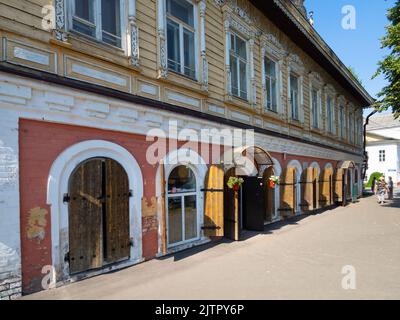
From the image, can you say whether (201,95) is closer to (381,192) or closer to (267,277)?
(267,277)

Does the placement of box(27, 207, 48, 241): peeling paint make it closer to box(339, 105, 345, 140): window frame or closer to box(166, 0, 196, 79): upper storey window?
box(166, 0, 196, 79): upper storey window

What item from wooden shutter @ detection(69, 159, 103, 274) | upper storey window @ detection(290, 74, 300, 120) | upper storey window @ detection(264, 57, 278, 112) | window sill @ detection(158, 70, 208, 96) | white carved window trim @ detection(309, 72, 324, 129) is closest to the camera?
wooden shutter @ detection(69, 159, 103, 274)

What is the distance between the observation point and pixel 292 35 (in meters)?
11.3

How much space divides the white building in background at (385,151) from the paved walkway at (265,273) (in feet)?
104

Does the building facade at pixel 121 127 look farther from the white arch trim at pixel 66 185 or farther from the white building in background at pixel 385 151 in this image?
the white building in background at pixel 385 151

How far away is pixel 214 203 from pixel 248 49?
5.15 metres

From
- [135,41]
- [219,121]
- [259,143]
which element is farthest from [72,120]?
[259,143]

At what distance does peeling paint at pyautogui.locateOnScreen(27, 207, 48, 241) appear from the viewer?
13.0ft

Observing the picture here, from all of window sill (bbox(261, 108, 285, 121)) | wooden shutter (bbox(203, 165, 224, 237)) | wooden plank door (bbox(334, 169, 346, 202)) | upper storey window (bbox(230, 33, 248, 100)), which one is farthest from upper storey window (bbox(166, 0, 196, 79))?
wooden plank door (bbox(334, 169, 346, 202))

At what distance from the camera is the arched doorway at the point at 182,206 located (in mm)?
6242

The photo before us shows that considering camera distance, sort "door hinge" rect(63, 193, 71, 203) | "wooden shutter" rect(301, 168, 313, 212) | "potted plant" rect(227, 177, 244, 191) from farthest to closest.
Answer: "wooden shutter" rect(301, 168, 313, 212)
"potted plant" rect(227, 177, 244, 191)
"door hinge" rect(63, 193, 71, 203)

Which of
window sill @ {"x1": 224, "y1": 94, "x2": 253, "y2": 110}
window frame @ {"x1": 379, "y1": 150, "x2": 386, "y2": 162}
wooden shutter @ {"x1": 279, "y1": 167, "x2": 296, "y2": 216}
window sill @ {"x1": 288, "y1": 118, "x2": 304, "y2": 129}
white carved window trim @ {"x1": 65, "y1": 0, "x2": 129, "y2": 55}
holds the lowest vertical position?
wooden shutter @ {"x1": 279, "y1": 167, "x2": 296, "y2": 216}

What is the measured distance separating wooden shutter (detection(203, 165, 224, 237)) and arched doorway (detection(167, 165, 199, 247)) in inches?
11.0

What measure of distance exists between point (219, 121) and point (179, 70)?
5.50ft
